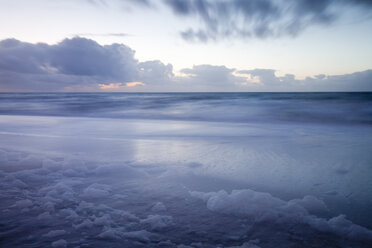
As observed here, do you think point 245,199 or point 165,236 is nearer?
point 165,236

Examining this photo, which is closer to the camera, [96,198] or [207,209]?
[207,209]

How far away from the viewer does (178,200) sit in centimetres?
269

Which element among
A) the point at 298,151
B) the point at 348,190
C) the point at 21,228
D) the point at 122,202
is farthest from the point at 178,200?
the point at 298,151

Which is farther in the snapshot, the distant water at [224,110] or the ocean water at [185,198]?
the distant water at [224,110]

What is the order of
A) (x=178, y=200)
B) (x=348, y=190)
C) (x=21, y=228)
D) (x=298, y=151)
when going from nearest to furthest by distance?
1. (x=21, y=228)
2. (x=178, y=200)
3. (x=348, y=190)
4. (x=298, y=151)

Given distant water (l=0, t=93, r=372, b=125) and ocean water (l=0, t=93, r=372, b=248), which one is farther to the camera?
distant water (l=0, t=93, r=372, b=125)

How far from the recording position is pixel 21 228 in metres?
2.08

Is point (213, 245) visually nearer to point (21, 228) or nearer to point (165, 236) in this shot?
point (165, 236)

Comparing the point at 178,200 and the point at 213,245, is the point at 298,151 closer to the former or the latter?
the point at 178,200

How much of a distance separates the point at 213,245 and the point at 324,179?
2.25 meters

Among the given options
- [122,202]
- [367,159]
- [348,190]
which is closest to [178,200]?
[122,202]

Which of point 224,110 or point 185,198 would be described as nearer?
point 185,198

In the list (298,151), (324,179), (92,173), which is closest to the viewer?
(324,179)

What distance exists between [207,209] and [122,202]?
95 centimetres
